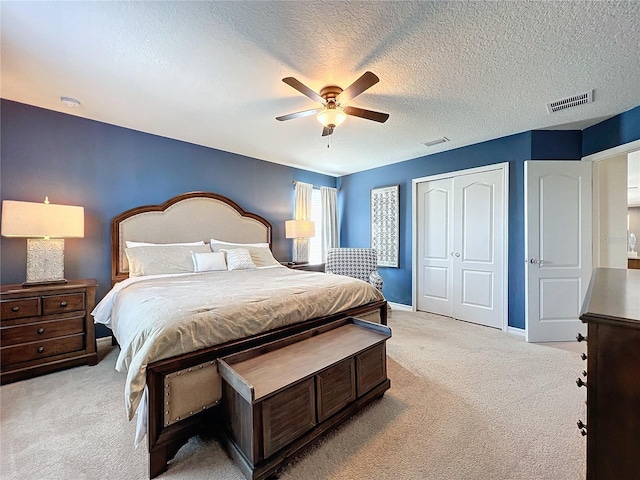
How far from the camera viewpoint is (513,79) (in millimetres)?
2318

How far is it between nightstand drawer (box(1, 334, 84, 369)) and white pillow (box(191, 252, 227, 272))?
4.01 ft

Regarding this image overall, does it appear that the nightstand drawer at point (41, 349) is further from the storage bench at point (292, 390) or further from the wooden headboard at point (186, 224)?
the storage bench at point (292, 390)

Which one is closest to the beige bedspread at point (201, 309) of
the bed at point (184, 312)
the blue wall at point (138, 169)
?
the bed at point (184, 312)

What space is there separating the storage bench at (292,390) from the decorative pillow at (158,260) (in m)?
1.94

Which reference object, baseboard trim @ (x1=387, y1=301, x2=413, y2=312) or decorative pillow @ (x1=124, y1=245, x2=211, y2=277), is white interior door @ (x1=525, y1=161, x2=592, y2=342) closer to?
baseboard trim @ (x1=387, y1=301, x2=413, y2=312)

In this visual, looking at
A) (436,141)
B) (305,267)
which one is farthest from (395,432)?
(436,141)

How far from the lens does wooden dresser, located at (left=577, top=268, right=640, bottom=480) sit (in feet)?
2.97

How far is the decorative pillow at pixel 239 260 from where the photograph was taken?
3539mm

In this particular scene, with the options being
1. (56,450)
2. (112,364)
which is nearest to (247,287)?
(56,450)

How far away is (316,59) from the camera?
80.5 inches

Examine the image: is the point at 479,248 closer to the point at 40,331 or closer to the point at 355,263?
the point at 355,263

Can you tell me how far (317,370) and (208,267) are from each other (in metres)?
2.21

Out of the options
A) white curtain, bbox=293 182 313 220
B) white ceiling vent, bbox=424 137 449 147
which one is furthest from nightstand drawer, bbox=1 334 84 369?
white ceiling vent, bbox=424 137 449 147

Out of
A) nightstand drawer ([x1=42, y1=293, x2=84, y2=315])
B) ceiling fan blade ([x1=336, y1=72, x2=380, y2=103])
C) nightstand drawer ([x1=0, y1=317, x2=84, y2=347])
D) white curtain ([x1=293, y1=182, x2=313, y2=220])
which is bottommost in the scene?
nightstand drawer ([x1=0, y1=317, x2=84, y2=347])
